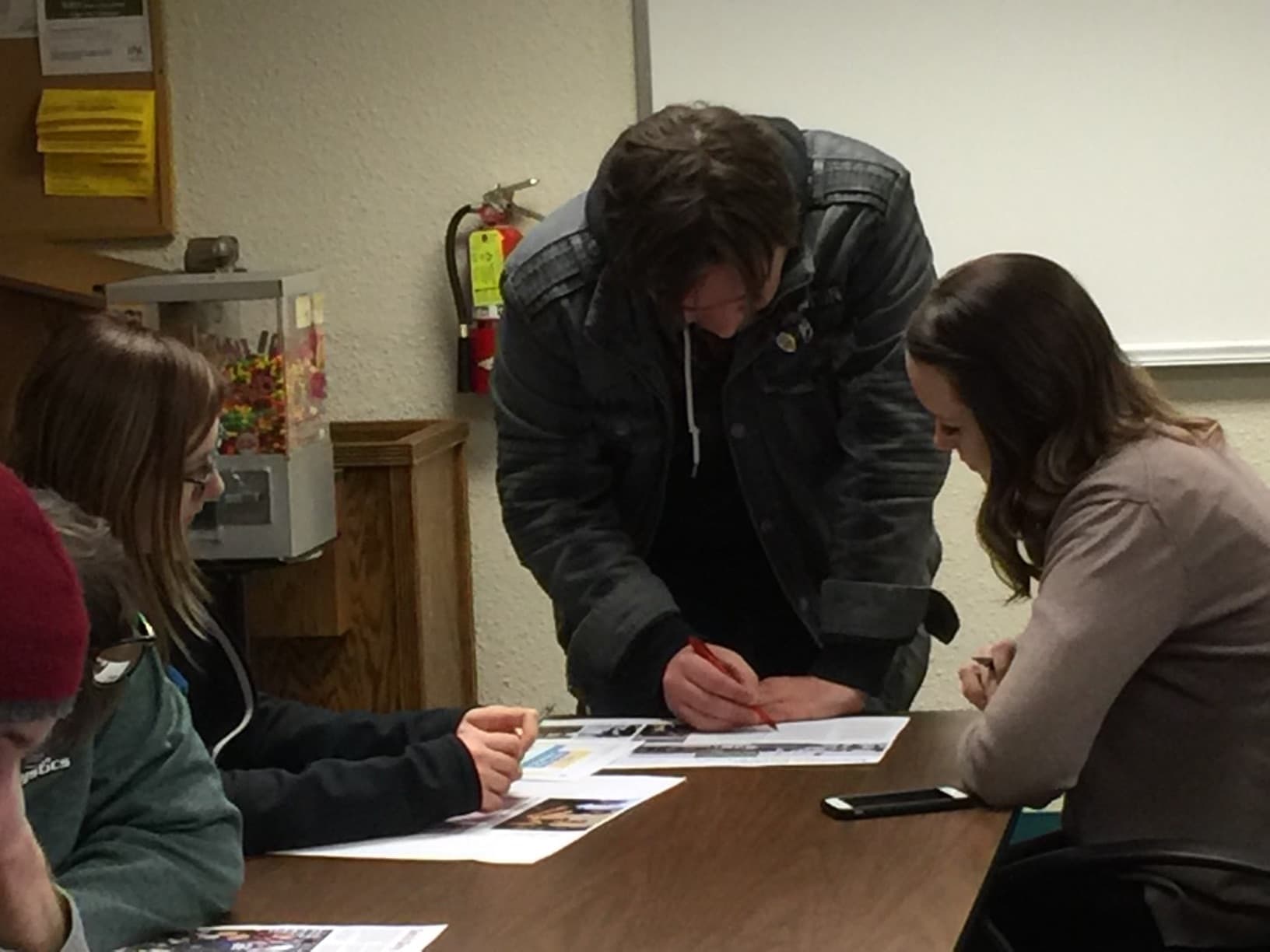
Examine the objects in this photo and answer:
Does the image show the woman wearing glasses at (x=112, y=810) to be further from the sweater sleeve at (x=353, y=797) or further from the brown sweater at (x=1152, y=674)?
the brown sweater at (x=1152, y=674)

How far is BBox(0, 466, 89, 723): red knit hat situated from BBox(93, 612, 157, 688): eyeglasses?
426 millimetres

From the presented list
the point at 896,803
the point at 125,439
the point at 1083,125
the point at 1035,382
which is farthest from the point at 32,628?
the point at 1083,125

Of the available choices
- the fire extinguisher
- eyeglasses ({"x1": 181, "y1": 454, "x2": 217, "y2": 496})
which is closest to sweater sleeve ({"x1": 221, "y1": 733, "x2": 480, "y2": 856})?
eyeglasses ({"x1": 181, "y1": 454, "x2": 217, "y2": 496})

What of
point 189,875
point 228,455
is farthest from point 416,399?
point 189,875

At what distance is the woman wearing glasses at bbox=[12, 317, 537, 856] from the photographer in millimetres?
1553

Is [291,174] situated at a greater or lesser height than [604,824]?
greater

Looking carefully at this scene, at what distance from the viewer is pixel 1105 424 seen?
184 cm

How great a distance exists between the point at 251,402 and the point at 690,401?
949mm

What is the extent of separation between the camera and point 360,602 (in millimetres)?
3248

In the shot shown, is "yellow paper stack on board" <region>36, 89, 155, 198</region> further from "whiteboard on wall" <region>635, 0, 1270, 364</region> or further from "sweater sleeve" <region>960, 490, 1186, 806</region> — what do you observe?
"sweater sleeve" <region>960, 490, 1186, 806</region>

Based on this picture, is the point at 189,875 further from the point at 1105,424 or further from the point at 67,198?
the point at 67,198

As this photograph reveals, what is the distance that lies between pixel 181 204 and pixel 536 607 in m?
1.10

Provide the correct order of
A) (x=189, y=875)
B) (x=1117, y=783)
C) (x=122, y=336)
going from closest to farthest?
(x=189, y=875)
(x=122, y=336)
(x=1117, y=783)

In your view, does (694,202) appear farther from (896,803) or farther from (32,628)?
(32,628)
